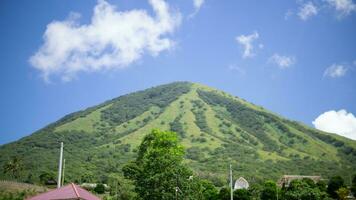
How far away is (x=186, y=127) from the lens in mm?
183750

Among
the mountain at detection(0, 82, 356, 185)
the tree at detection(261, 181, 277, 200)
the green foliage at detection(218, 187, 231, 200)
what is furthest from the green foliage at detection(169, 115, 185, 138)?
the green foliage at detection(218, 187, 231, 200)

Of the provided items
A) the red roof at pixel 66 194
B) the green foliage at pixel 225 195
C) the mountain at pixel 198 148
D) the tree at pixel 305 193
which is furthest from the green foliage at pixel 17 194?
the tree at pixel 305 193

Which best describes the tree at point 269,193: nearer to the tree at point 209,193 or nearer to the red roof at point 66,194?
the tree at point 209,193

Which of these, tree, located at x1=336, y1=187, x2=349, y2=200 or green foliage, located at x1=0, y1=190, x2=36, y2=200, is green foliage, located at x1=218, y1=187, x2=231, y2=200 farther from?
green foliage, located at x1=0, y1=190, x2=36, y2=200

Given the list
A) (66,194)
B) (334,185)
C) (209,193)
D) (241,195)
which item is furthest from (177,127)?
(66,194)

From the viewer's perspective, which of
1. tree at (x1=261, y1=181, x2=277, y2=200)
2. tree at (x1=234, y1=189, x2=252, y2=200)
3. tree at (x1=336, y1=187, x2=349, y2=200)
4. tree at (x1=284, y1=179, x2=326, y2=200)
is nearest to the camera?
tree at (x1=284, y1=179, x2=326, y2=200)

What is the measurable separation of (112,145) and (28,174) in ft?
168

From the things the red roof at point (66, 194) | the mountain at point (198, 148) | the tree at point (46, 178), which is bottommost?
the red roof at point (66, 194)

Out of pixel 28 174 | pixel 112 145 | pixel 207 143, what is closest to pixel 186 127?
pixel 207 143

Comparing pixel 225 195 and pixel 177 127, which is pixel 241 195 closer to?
pixel 225 195

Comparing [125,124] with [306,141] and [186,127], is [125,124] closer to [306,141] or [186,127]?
[186,127]

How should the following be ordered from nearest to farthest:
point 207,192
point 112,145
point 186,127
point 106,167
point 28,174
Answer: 1. point 207,192
2. point 28,174
3. point 106,167
4. point 112,145
5. point 186,127

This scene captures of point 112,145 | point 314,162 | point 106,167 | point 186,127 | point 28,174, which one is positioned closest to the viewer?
point 28,174

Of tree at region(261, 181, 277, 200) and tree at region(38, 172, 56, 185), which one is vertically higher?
tree at region(38, 172, 56, 185)
